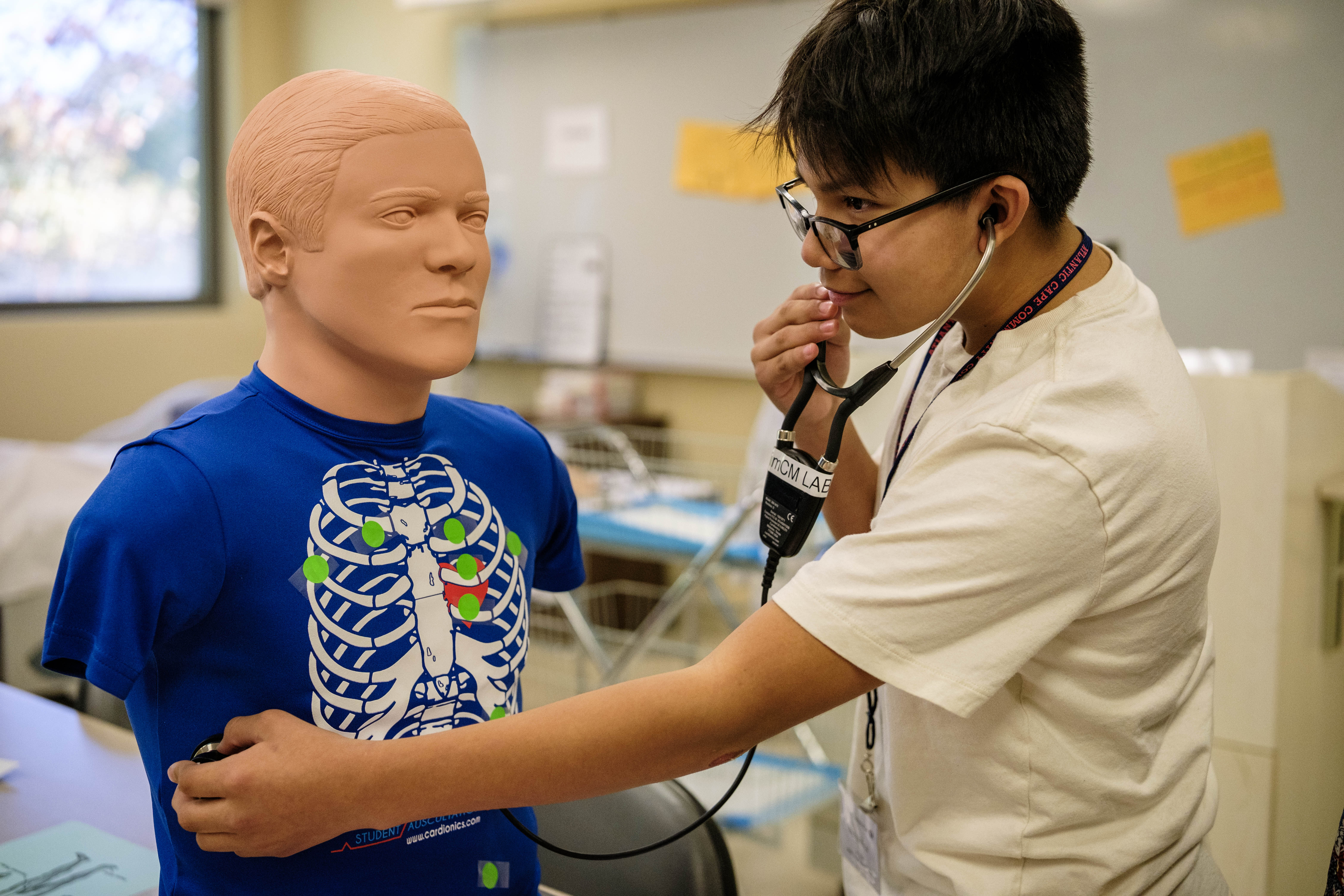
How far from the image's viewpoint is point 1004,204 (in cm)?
89

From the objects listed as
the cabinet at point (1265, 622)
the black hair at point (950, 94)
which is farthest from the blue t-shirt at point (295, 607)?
the cabinet at point (1265, 622)

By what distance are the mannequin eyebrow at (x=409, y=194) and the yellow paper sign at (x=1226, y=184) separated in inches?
113

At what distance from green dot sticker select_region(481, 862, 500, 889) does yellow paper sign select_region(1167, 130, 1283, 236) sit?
9.79 feet

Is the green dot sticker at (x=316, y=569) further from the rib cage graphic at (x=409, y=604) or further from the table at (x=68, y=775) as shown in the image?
the table at (x=68, y=775)

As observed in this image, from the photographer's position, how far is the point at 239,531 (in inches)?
34.7

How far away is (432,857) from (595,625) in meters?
3.11

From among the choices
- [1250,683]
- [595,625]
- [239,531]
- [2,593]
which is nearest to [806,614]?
[239,531]

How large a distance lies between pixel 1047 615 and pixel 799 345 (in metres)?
0.38

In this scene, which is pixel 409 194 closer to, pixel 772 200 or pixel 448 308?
pixel 448 308

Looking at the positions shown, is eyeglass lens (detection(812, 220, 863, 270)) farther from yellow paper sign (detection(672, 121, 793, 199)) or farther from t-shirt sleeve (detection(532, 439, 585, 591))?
yellow paper sign (detection(672, 121, 793, 199))

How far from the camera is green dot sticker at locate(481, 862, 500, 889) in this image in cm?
99

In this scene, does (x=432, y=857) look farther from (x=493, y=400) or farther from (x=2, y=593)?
(x=493, y=400)

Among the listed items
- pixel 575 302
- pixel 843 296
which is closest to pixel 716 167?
pixel 575 302

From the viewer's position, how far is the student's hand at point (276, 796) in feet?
2.62
